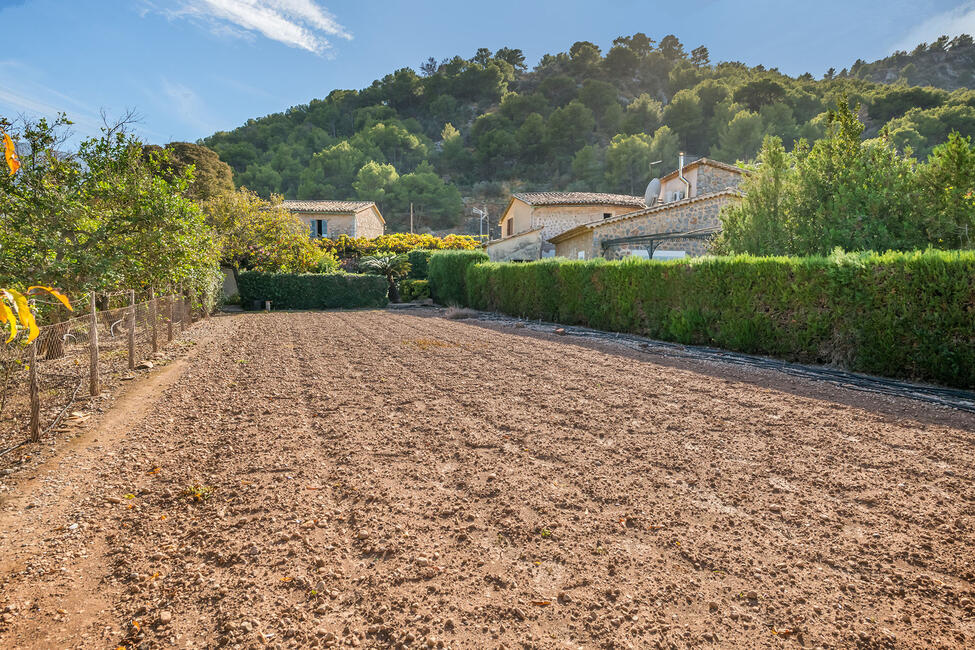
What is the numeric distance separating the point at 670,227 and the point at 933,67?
228 ft

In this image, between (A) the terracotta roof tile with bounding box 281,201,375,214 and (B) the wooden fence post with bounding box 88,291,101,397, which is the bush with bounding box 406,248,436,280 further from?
(B) the wooden fence post with bounding box 88,291,101,397

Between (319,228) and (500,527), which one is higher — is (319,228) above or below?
above

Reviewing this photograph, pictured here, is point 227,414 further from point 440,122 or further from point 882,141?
point 440,122

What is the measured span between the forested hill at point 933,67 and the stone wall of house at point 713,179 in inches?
2039

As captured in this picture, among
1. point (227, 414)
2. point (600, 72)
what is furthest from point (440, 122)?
point (227, 414)

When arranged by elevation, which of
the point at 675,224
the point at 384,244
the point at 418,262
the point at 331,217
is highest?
the point at 331,217

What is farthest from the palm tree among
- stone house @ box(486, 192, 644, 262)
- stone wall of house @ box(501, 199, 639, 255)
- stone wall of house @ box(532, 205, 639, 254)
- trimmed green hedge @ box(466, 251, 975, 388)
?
trimmed green hedge @ box(466, 251, 975, 388)

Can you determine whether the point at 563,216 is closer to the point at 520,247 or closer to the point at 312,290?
the point at 520,247

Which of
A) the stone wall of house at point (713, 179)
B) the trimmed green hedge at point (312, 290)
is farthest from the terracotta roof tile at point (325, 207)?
the stone wall of house at point (713, 179)

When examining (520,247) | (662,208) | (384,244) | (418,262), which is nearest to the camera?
(662,208)

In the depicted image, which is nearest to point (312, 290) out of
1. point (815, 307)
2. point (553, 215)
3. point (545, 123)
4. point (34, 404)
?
point (553, 215)

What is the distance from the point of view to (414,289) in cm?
2591

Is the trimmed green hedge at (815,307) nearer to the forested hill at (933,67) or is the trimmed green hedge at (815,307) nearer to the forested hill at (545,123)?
the forested hill at (545,123)

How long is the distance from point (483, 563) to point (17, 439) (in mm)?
4432
